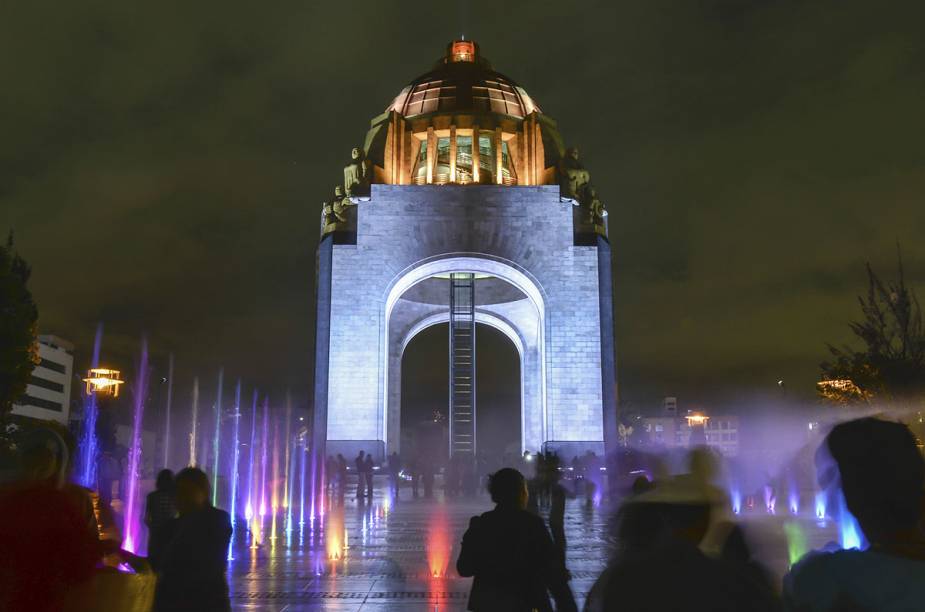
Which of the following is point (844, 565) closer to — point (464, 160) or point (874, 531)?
point (874, 531)

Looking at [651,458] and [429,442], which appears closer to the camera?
[651,458]

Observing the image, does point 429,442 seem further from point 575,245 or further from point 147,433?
point 147,433

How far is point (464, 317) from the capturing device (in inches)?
1630

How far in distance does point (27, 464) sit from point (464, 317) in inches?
1492

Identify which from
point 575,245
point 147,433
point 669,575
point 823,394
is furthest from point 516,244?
point 147,433

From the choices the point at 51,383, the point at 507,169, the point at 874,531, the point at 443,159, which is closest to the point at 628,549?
the point at 874,531

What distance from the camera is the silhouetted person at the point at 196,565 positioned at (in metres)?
4.08

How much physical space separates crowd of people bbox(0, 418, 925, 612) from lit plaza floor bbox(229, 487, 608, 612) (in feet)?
8.26

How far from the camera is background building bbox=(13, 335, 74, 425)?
236 feet

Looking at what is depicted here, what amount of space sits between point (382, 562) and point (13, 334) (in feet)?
59.0

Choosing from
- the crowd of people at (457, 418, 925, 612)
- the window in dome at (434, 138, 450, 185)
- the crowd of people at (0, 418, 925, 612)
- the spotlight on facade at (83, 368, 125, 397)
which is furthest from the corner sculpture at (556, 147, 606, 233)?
the crowd of people at (457, 418, 925, 612)

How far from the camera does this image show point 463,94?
3644 centimetres

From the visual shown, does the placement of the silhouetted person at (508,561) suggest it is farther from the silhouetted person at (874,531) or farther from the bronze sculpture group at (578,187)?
the bronze sculpture group at (578,187)

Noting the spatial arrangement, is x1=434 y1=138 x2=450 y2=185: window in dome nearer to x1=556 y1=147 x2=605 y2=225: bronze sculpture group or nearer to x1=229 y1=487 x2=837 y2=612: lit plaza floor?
x1=556 y1=147 x2=605 y2=225: bronze sculpture group
